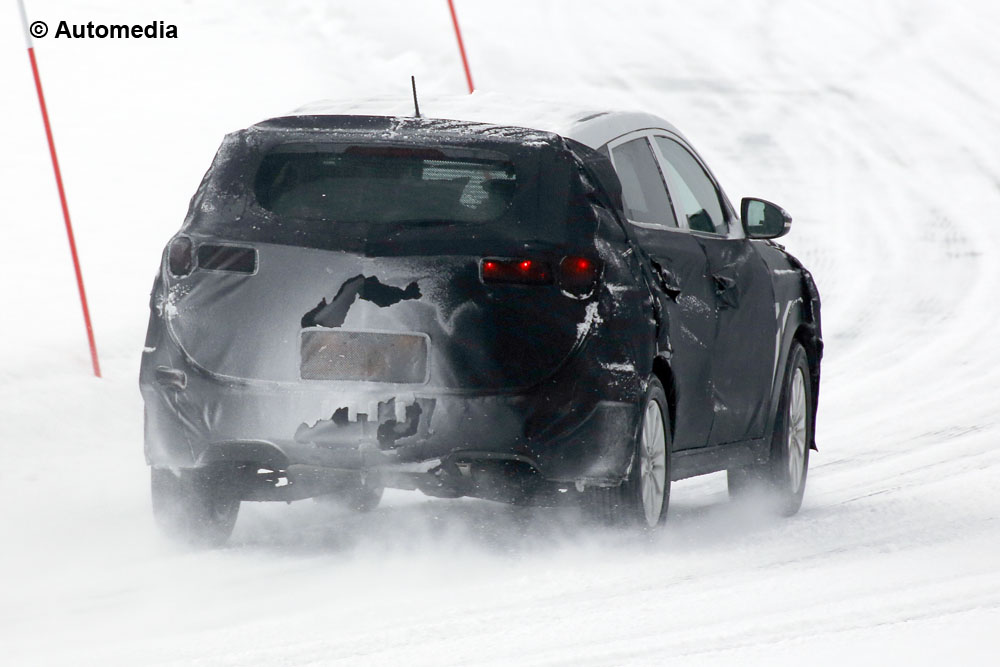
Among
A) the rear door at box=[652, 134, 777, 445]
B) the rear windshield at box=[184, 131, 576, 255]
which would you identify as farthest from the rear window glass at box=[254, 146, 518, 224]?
the rear door at box=[652, 134, 777, 445]

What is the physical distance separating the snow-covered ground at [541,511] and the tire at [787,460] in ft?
0.47

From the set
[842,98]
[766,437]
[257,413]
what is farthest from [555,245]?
[842,98]

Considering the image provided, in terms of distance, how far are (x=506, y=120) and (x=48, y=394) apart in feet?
16.0

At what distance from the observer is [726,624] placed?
5.10 metres

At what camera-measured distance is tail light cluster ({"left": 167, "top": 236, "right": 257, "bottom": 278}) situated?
5.98 m

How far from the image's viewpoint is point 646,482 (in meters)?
6.30

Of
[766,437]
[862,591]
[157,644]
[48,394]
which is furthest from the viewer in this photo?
[48,394]

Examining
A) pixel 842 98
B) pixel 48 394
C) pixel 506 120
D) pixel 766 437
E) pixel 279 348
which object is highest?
pixel 506 120

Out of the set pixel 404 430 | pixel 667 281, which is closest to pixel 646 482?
pixel 667 281

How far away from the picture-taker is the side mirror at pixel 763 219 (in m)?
7.46

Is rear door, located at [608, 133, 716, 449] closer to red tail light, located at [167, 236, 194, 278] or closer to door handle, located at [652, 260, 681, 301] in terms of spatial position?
door handle, located at [652, 260, 681, 301]

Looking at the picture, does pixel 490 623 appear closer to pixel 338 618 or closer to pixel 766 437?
pixel 338 618

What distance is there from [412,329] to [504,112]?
1.05m

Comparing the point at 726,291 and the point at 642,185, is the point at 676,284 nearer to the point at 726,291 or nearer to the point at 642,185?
the point at 642,185
